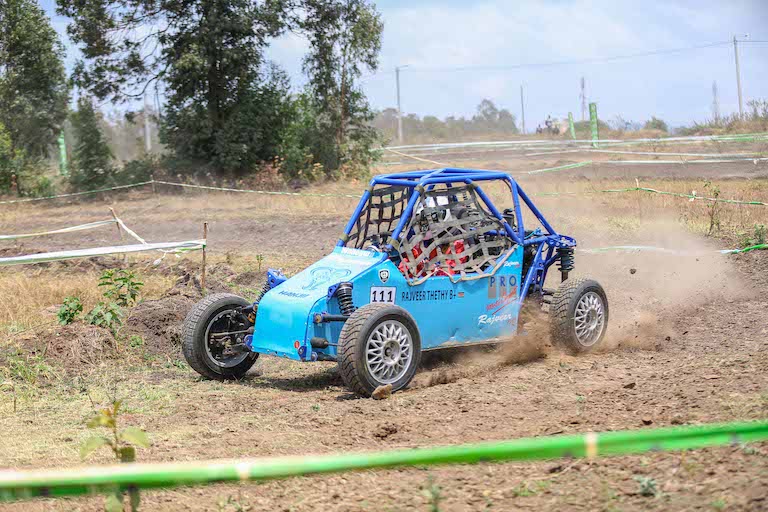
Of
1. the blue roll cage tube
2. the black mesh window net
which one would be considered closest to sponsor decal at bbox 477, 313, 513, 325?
the blue roll cage tube

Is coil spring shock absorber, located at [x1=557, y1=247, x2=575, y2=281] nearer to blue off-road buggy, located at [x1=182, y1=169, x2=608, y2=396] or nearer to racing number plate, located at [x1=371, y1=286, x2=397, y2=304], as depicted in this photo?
blue off-road buggy, located at [x1=182, y1=169, x2=608, y2=396]

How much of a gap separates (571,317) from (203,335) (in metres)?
3.78

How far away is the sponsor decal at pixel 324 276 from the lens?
834cm

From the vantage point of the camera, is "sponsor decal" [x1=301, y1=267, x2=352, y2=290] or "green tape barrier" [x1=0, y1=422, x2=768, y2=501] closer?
"green tape barrier" [x1=0, y1=422, x2=768, y2=501]

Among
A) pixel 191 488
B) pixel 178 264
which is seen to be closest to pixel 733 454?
pixel 191 488

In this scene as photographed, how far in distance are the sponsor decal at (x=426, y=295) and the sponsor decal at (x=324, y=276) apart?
0.60 metres

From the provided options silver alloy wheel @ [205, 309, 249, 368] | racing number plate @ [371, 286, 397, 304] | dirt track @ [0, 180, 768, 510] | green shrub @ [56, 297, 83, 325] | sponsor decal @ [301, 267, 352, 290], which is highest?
sponsor decal @ [301, 267, 352, 290]

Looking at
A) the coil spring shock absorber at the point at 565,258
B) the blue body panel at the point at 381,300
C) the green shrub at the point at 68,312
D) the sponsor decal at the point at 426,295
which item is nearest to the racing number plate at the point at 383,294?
the blue body panel at the point at 381,300

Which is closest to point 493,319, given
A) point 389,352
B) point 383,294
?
point 383,294

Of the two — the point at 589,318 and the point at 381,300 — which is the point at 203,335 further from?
the point at 589,318

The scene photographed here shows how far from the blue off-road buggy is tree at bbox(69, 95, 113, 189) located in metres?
29.3

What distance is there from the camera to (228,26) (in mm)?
31859

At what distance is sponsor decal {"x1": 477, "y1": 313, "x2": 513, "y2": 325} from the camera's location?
906 centimetres

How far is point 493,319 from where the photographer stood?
30.2 feet
